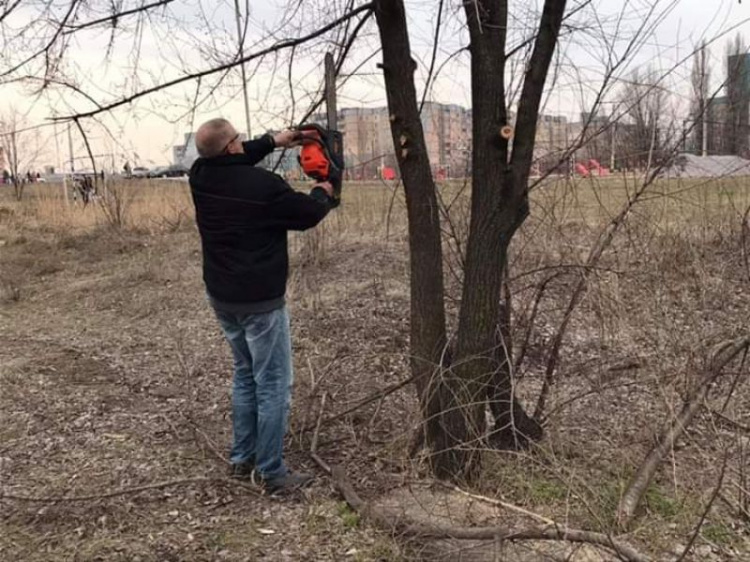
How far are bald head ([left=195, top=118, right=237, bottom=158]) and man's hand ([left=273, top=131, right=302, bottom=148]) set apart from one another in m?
0.25

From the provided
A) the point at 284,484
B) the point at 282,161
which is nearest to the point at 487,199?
the point at 282,161

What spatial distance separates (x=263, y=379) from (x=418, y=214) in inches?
41.9

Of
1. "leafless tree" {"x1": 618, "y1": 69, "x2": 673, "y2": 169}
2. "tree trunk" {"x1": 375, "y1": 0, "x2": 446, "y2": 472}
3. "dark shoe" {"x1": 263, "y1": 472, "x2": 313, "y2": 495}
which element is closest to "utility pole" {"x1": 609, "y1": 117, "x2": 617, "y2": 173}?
"leafless tree" {"x1": 618, "y1": 69, "x2": 673, "y2": 169}

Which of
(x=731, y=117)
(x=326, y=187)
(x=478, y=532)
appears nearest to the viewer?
(x=478, y=532)

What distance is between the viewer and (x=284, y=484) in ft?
11.0

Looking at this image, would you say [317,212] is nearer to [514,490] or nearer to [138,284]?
[514,490]

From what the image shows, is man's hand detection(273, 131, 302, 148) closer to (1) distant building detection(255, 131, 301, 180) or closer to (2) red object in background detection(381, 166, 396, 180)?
(1) distant building detection(255, 131, 301, 180)

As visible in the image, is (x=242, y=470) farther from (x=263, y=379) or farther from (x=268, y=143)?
(x=268, y=143)

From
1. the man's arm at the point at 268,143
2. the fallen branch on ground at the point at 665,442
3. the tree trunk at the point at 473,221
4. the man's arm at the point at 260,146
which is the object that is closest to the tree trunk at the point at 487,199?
the tree trunk at the point at 473,221

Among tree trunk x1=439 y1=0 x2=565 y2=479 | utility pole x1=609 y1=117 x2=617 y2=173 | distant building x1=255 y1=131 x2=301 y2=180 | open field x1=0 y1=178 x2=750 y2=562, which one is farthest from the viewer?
distant building x1=255 y1=131 x2=301 y2=180

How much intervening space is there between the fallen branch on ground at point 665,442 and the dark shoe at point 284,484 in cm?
145

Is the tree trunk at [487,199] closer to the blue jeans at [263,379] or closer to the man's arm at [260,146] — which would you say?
the blue jeans at [263,379]

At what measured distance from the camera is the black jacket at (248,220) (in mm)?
3158

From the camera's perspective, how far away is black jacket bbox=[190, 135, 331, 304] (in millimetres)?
3158
